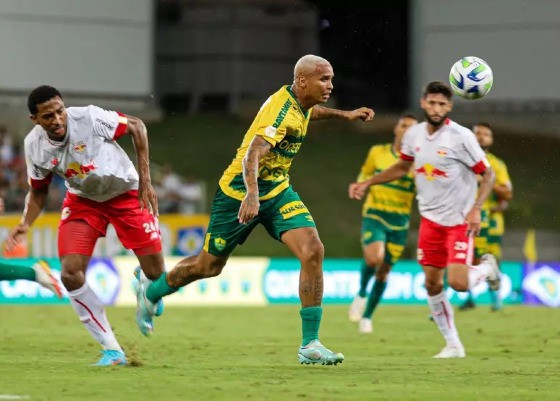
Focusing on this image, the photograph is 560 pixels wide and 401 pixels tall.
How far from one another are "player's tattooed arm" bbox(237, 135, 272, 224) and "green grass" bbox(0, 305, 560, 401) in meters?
1.21

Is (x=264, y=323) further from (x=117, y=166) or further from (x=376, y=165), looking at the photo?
(x=117, y=166)

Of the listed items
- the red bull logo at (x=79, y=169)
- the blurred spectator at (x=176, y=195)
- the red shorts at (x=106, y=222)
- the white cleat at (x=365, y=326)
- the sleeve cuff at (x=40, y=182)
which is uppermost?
the red bull logo at (x=79, y=169)

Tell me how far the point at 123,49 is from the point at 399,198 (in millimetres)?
19409

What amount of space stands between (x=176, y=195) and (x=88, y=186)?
16314mm

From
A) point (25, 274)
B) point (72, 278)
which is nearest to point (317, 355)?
point (72, 278)

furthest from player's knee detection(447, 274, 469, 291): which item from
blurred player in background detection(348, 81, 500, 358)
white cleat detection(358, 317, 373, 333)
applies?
white cleat detection(358, 317, 373, 333)

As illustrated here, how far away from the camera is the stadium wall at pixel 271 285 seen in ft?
70.9

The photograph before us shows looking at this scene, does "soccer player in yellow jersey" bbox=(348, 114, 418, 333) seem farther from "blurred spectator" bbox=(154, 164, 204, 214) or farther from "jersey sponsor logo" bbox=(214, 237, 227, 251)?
"blurred spectator" bbox=(154, 164, 204, 214)

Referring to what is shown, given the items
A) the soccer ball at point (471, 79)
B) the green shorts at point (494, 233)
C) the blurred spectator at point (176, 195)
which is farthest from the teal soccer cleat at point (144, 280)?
the blurred spectator at point (176, 195)

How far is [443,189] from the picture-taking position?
12.8m

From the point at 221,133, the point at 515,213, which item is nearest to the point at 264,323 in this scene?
the point at 515,213

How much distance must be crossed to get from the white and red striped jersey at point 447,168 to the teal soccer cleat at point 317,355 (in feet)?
8.82

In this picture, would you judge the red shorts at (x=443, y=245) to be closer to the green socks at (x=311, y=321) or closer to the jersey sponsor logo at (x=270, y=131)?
the green socks at (x=311, y=321)

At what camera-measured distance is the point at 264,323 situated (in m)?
17.4
